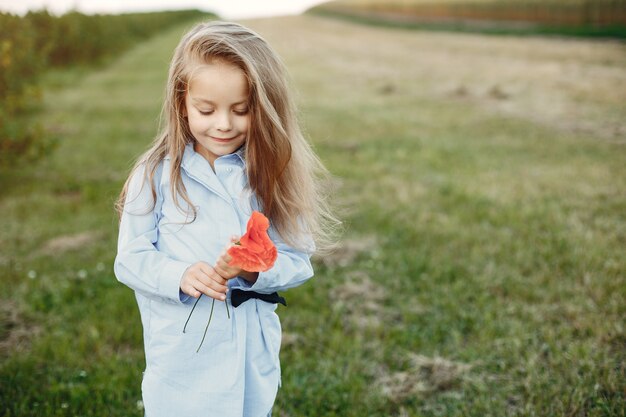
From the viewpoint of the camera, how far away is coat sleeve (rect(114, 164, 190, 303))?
65.2 inches

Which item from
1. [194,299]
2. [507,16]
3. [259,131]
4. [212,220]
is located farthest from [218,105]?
[507,16]

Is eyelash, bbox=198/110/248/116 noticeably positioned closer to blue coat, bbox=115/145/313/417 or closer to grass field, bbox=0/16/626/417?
blue coat, bbox=115/145/313/417

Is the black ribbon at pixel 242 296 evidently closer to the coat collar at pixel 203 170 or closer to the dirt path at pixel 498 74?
the coat collar at pixel 203 170

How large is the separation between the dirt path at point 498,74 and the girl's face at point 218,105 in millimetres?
7809

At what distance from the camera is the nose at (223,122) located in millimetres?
→ 1697

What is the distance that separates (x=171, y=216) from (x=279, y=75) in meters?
0.64

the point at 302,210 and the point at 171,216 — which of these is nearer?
the point at 171,216

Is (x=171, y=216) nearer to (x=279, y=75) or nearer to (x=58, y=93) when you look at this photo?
(x=279, y=75)

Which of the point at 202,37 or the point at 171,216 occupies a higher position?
the point at 202,37

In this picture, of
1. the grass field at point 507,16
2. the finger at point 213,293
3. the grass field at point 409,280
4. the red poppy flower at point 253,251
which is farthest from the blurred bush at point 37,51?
the grass field at point 507,16

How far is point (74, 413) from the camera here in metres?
2.59

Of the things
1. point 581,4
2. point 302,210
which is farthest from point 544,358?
point 581,4

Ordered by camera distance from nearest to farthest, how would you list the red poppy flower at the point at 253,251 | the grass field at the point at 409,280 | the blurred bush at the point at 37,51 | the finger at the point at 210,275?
the red poppy flower at the point at 253,251, the finger at the point at 210,275, the grass field at the point at 409,280, the blurred bush at the point at 37,51

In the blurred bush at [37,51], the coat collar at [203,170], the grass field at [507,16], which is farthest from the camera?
the grass field at [507,16]
